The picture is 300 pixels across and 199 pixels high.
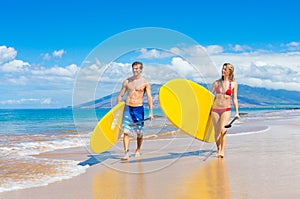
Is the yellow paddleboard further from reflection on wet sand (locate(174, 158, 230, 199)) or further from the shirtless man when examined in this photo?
reflection on wet sand (locate(174, 158, 230, 199))

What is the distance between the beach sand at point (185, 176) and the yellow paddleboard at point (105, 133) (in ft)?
0.81

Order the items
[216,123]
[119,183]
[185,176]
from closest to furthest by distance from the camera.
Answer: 1. [119,183]
2. [185,176]
3. [216,123]

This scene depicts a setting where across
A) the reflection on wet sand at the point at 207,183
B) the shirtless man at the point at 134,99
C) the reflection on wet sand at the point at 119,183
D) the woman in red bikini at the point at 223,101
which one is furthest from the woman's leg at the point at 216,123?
the reflection on wet sand at the point at 119,183

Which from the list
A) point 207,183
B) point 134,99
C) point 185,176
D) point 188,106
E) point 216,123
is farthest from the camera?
point 216,123

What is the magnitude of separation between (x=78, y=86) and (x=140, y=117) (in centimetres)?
137

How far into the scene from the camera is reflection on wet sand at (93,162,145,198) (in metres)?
4.83

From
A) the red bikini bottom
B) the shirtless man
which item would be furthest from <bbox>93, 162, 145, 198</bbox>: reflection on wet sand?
the red bikini bottom

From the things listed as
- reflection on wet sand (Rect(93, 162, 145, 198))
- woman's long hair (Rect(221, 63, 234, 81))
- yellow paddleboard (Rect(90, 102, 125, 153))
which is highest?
woman's long hair (Rect(221, 63, 234, 81))

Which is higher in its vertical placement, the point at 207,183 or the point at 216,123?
the point at 216,123

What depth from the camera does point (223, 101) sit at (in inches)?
298

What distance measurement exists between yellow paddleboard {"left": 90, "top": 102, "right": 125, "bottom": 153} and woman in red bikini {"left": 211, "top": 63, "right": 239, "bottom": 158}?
1.97 meters

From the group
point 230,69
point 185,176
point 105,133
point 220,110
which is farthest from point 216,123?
point 105,133

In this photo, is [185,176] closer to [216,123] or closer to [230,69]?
[216,123]

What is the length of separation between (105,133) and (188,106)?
1757 millimetres
